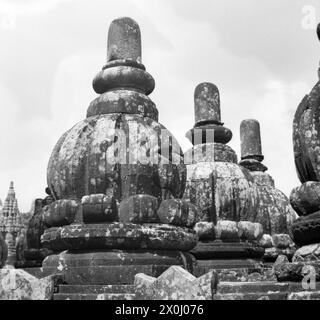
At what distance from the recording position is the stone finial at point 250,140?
38.6ft

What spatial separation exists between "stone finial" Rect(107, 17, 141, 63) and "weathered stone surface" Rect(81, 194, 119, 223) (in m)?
2.24

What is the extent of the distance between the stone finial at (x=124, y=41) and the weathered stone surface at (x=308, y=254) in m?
3.61

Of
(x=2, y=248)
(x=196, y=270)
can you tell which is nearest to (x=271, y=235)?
(x=196, y=270)

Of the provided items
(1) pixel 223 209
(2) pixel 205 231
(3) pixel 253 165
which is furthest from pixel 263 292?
(3) pixel 253 165

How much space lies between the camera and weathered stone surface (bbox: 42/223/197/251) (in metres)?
5.27

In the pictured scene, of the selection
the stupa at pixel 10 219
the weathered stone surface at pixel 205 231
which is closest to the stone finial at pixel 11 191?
the stupa at pixel 10 219

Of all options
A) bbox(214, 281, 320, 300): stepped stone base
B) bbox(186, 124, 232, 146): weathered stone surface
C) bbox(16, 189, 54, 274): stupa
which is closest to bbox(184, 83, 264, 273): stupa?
bbox(186, 124, 232, 146): weathered stone surface

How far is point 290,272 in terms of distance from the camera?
4.00 m

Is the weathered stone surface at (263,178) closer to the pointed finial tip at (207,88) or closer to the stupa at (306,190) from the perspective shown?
the pointed finial tip at (207,88)

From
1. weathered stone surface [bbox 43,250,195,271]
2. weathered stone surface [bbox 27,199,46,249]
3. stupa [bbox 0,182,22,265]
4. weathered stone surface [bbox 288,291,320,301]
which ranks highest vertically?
stupa [bbox 0,182,22,265]

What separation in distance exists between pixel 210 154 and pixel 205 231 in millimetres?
1635

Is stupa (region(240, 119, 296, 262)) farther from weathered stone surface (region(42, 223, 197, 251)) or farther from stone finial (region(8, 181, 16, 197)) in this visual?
stone finial (region(8, 181, 16, 197))

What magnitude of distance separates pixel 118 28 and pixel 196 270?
3.44 meters
